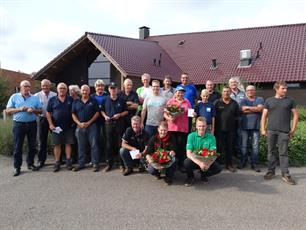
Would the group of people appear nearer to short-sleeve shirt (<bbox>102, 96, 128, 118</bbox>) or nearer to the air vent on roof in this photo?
short-sleeve shirt (<bbox>102, 96, 128, 118</bbox>)

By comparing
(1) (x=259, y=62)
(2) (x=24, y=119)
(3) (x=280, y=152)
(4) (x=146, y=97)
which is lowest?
(3) (x=280, y=152)

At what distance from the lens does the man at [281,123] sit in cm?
678

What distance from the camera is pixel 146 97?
750 centimetres

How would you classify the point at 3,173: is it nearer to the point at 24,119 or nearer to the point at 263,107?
the point at 24,119

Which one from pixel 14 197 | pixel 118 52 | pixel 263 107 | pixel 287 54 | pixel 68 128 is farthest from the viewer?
pixel 287 54

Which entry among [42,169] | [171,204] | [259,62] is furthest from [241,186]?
[259,62]

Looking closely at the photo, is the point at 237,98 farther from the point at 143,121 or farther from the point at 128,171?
the point at 128,171

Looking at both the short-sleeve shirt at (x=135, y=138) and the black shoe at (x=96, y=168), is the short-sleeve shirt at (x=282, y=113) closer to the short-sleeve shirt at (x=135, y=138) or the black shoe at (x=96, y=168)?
the short-sleeve shirt at (x=135, y=138)

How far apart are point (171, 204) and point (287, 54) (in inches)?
788

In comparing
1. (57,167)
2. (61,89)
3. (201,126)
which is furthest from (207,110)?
(57,167)

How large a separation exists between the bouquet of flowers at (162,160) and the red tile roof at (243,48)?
1538cm

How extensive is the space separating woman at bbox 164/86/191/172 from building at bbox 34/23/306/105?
11.6 m

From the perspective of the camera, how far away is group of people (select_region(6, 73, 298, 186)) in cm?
695

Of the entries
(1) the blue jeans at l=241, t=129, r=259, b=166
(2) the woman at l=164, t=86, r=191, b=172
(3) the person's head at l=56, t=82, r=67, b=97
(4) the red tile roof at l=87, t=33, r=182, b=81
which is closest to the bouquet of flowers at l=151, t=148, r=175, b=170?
(2) the woman at l=164, t=86, r=191, b=172
